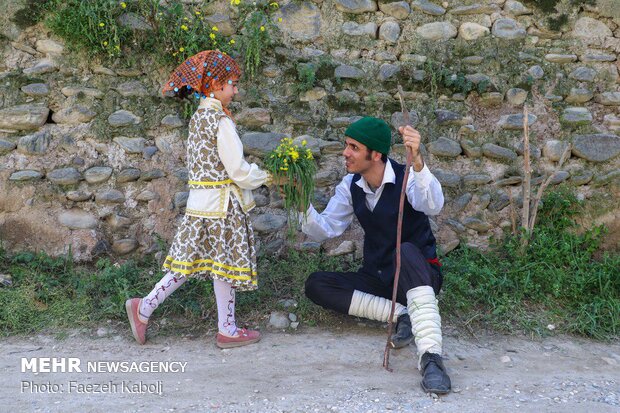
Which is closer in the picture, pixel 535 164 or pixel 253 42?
pixel 253 42

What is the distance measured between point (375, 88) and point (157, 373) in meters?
2.45

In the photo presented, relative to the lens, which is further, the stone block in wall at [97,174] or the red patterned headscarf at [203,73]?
the stone block in wall at [97,174]

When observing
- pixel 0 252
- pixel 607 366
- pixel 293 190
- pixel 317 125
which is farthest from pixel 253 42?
pixel 607 366

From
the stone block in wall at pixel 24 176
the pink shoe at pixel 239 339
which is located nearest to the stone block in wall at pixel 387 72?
the pink shoe at pixel 239 339

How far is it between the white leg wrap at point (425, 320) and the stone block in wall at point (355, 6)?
7.28 feet

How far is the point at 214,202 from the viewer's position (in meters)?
3.09

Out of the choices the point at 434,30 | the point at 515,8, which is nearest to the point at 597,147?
the point at 515,8

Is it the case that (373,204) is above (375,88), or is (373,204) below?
below

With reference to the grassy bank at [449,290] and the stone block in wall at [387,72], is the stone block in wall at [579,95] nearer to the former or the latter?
the grassy bank at [449,290]

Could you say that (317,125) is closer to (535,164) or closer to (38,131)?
(535,164)

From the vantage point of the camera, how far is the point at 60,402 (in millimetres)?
2600

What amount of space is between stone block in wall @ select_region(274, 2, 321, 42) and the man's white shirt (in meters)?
1.29

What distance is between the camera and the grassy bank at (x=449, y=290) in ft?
11.5

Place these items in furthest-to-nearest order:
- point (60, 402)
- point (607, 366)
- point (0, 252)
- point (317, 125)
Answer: point (317, 125)
point (0, 252)
point (607, 366)
point (60, 402)
